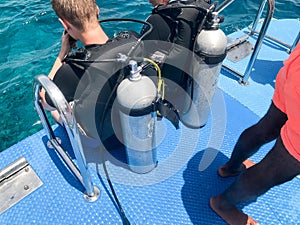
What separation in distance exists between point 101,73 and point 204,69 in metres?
0.99

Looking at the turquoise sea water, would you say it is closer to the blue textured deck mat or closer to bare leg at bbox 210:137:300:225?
the blue textured deck mat

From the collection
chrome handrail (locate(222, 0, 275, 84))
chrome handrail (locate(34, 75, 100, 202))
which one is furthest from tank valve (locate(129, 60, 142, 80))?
chrome handrail (locate(222, 0, 275, 84))

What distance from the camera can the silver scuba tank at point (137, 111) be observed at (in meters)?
1.47

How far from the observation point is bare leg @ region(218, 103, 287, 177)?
1.60 metres

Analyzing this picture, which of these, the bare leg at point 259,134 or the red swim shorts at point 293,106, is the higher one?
the red swim shorts at point 293,106

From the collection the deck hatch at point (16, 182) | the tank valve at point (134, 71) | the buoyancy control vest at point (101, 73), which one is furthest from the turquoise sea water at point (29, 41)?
the tank valve at point (134, 71)

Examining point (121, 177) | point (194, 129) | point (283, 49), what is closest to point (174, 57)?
point (194, 129)

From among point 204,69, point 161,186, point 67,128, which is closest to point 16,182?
point 67,128

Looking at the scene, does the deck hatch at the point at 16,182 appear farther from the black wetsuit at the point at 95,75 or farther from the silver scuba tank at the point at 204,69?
the silver scuba tank at the point at 204,69

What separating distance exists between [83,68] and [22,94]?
299 cm

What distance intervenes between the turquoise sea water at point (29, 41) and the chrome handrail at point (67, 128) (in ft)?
5.78

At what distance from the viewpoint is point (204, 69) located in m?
2.14

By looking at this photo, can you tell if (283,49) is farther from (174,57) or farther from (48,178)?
(48,178)

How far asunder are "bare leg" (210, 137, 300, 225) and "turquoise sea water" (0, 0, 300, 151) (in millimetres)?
2863
